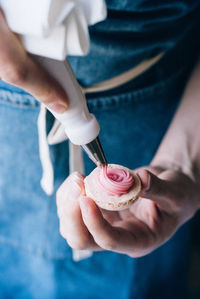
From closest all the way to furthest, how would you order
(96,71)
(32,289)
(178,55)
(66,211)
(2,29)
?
(2,29) → (66,211) → (96,71) → (178,55) → (32,289)

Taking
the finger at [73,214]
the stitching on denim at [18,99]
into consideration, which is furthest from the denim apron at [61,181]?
the finger at [73,214]

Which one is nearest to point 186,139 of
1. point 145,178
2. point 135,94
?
point 135,94

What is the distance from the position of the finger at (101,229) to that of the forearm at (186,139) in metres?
0.21

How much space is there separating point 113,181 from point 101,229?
0.08m

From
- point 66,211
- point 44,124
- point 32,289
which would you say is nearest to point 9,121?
point 44,124

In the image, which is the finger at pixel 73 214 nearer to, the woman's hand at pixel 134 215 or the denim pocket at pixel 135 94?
the woman's hand at pixel 134 215

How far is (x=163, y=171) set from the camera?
0.57 metres

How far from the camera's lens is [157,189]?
46cm

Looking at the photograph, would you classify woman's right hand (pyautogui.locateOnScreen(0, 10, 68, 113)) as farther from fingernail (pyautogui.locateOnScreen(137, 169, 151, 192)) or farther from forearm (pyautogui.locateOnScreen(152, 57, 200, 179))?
forearm (pyautogui.locateOnScreen(152, 57, 200, 179))

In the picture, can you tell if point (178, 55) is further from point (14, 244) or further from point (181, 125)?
point (14, 244)

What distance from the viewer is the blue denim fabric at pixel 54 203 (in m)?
0.61

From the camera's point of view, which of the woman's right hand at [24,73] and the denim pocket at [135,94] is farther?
the denim pocket at [135,94]

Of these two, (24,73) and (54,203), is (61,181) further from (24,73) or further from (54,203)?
(24,73)

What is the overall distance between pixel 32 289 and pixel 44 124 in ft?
1.55
